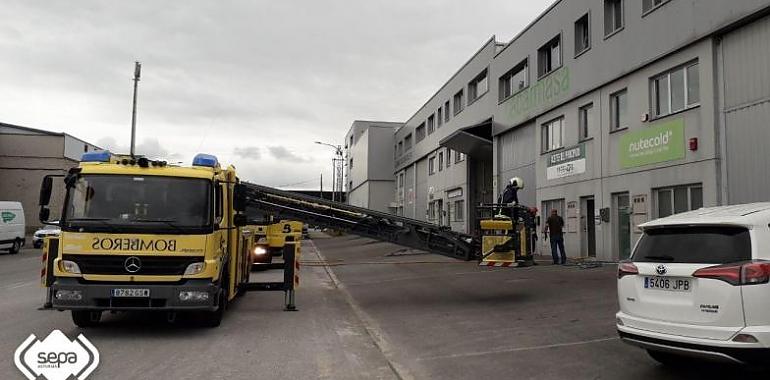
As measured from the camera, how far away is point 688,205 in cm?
1524

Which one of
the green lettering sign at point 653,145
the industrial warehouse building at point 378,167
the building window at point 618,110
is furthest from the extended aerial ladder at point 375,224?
the industrial warehouse building at point 378,167

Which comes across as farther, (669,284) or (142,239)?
(142,239)

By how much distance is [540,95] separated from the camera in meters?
23.7

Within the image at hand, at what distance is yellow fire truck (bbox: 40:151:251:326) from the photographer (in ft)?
26.6

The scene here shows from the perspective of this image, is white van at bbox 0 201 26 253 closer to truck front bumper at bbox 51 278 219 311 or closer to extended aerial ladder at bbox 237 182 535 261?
extended aerial ladder at bbox 237 182 535 261

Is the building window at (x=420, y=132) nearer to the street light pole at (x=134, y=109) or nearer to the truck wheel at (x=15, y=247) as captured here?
the street light pole at (x=134, y=109)

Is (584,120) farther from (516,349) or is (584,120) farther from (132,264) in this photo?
(132,264)

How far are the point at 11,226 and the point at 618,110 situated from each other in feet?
84.3

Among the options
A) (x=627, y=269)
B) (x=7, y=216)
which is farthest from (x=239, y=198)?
(x=7, y=216)

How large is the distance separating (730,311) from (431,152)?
4022 cm

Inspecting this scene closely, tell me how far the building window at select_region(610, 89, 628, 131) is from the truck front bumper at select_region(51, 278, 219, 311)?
47.0 ft

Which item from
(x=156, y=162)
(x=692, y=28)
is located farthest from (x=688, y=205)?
(x=156, y=162)

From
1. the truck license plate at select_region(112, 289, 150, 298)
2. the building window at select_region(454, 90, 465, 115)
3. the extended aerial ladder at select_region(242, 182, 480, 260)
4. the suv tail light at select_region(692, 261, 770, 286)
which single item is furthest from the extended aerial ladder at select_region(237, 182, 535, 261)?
the building window at select_region(454, 90, 465, 115)

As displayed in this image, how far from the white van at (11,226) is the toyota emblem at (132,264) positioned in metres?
22.5
